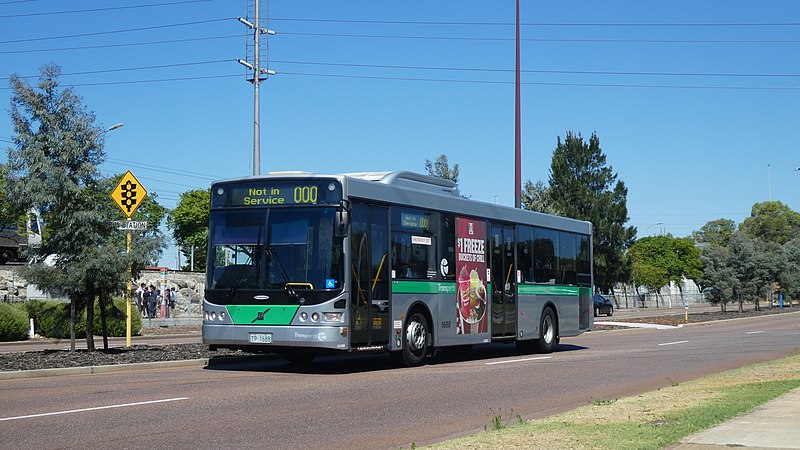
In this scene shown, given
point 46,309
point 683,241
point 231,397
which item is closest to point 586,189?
point 683,241

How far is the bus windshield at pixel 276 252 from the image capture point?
16.6 meters

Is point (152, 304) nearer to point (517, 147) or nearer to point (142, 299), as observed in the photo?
point (142, 299)

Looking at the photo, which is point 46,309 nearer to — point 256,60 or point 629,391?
point 256,60

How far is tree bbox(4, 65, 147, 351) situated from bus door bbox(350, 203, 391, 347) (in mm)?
5919

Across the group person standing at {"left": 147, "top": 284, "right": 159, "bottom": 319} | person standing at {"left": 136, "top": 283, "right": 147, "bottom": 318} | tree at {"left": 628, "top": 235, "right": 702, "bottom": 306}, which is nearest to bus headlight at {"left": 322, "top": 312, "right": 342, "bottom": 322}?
person standing at {"left": 147, "top": 284, "right": 159, "bottom": 319}

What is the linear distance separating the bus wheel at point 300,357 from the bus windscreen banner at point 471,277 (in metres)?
3.13

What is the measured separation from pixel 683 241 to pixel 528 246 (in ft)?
341

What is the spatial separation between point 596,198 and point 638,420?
75.9 meters

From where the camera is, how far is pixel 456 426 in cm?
1059

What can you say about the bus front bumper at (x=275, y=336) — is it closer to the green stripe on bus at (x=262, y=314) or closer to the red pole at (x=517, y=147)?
the green stripe on bus at (x=262, y=314)

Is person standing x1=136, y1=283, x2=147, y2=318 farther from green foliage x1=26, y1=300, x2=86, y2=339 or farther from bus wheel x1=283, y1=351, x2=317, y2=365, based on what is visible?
bus wheel x1=283, y1=351, x2=317, y2=365

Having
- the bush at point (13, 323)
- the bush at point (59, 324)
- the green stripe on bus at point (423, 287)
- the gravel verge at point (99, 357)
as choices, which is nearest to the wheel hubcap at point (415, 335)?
the green stripe on bus at point (423, 287)

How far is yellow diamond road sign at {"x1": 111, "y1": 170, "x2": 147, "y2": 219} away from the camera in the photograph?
20.8 m

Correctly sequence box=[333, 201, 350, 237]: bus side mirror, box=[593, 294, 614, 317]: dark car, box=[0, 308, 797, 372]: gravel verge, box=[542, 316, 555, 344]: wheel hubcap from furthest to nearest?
box=[593, 294, 614, 317]: dark car, box=[542, 316, 555, 344]: wheel hubcap, box=[0, 308, 797, 372]: gravel verge, box=[333, 201, 350, 237]: bus side mirror
